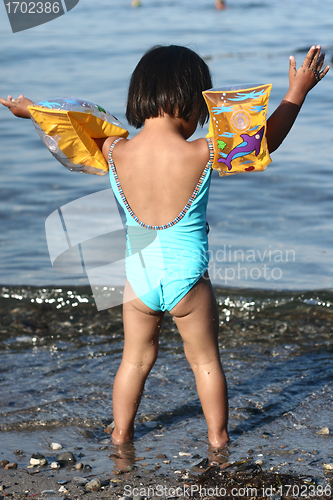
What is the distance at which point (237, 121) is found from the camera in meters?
2.52

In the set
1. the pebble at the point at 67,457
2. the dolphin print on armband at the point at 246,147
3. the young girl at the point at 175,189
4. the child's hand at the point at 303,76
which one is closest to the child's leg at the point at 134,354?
the young girl at the point at 175,189

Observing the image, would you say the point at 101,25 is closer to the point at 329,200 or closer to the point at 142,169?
the point at 329,200

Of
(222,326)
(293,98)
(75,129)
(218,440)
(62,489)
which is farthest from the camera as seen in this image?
(222,326)

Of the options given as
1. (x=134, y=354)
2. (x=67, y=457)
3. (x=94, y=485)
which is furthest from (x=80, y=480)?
(x=134, y=354)

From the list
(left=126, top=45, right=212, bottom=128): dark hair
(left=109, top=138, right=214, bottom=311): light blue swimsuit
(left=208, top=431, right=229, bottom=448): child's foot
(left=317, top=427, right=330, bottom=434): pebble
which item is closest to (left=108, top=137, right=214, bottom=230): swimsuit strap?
(left=109, top=138, right=214, bottom=311): light blue swimsuit

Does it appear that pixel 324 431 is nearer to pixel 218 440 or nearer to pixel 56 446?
pixel 218 440

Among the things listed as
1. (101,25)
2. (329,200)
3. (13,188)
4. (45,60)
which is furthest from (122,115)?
(101,25)

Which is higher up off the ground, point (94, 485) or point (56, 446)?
point (94, 485)

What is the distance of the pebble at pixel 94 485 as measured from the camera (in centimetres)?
250

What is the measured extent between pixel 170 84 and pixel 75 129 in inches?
19.6

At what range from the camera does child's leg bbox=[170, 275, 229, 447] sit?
8.79ft

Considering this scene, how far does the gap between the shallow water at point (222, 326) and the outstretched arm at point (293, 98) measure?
0.54m

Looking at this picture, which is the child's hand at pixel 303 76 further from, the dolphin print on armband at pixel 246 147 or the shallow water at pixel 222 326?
the shallow water at pixel 222 326

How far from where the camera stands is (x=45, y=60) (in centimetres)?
1513
